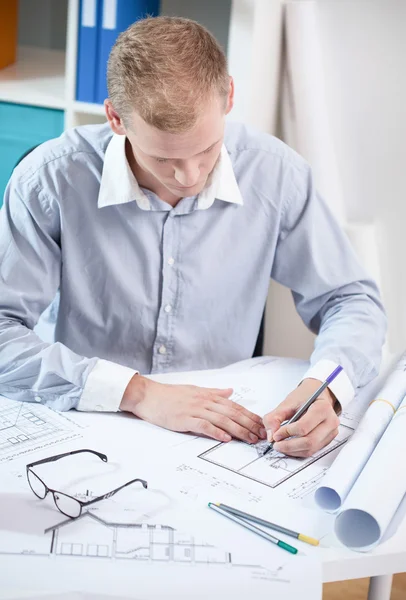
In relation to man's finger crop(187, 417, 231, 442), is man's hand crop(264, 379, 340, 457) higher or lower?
higher

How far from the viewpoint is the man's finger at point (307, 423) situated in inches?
44.9

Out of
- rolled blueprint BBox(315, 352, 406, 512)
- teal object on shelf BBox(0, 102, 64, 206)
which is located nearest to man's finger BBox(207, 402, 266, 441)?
rolled blueprint BBox(315, 352, 406, 512)

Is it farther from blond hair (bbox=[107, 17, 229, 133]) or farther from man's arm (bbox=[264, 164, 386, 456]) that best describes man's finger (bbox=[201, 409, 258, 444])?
blond hair (bbox=[107, 17, 229, 133])

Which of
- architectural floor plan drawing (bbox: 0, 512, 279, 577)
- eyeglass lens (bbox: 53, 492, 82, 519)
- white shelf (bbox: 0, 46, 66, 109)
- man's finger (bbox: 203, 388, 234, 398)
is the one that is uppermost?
white shelf (bbox: 0, 46, 66, 109)

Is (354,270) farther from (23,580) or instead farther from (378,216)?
(23,580)

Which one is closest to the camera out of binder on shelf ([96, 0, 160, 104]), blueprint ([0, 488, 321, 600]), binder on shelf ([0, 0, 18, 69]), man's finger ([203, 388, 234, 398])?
blueprint ([0, 488, 321, 600])

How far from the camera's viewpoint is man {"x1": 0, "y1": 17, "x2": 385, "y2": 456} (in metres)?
1.25

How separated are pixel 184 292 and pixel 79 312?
218mm

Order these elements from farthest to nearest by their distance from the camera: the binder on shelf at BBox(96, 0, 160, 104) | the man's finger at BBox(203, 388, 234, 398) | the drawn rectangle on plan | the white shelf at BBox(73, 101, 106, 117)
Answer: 1. the white shelf at BBox(73, 101, 106, 117)
2. the binder on shelf at BBox(96, 0, 160, 104)
3. the man's finger at BBox(203, 388, 234, 398)
4. the drawn rectangle on plan

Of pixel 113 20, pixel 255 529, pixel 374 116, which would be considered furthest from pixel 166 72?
pixel 374 116

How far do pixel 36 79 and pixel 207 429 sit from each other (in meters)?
1.58

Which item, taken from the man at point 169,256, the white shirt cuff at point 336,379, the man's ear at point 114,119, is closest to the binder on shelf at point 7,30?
the man at point 169,256

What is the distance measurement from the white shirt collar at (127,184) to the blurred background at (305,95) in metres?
0.60

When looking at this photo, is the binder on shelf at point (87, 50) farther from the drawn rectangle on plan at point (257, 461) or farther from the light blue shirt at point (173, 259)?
the drawn rectangle on plan at point (257, 461)
